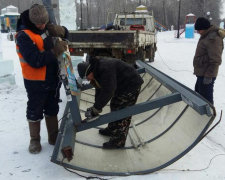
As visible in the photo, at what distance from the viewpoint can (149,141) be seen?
343 centimetres

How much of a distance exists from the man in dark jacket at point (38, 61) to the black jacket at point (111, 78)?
0.47 metres

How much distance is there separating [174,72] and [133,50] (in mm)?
3024

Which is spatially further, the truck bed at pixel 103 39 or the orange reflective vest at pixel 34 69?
the truck bed at pixel 103 39

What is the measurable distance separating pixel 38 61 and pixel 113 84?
34.8 inches

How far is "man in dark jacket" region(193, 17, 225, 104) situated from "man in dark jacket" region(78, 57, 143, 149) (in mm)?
1517

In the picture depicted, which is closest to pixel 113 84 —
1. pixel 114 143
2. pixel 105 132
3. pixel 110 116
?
pixel 110 116

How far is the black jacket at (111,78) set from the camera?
287 cm

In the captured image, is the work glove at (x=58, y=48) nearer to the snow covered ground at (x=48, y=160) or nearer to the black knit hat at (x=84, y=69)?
the black knit hat at (x=84, y=69)

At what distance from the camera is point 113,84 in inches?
113

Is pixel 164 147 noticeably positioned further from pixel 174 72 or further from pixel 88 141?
pixel 174 72

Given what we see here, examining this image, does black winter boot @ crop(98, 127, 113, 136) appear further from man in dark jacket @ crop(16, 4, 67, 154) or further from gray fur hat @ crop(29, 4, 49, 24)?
gray fur hat @ crop(29, 4, 49, 24)

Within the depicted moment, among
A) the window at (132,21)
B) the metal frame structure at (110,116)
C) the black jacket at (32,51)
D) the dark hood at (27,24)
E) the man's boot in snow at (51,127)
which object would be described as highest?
the window at (132,21)

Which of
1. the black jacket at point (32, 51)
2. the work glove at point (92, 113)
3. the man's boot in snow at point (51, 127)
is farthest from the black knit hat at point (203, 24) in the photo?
the man's boot in snow at point (51, 127)

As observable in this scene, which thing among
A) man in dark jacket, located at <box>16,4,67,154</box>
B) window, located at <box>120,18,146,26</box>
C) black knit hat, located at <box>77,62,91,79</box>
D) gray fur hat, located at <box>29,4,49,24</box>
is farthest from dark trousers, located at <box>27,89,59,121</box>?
window, located at <box>120,18,146,26</box>
